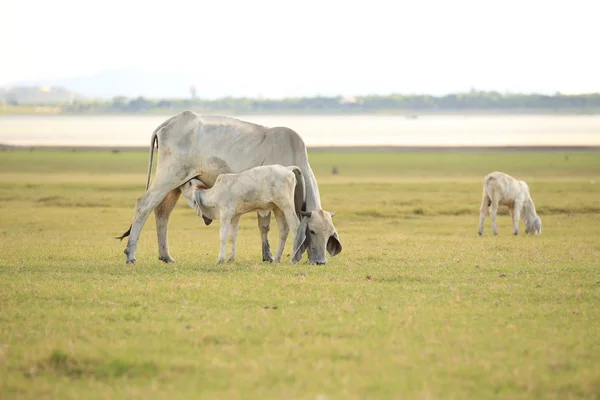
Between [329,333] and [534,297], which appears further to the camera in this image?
[534,297]

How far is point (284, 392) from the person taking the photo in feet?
24.5

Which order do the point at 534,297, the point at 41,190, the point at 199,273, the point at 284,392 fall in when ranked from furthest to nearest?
the point at 41,190 → the point at 199,273 → the point at 534,297 → the point at 284,392

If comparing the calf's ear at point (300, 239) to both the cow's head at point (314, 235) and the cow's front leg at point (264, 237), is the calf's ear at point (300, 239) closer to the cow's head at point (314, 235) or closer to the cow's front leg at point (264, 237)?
the cow's head at point (314, 235)

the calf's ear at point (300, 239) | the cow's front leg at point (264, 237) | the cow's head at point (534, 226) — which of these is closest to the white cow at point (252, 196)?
the calf's ear at point (300, 239)

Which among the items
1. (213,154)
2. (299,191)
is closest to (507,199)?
(299,191)

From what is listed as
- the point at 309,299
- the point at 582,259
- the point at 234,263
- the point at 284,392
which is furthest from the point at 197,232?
the point at 284,392

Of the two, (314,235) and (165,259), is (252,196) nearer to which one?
(314,235)

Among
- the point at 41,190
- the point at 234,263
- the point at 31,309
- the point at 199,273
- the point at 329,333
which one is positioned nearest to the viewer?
the point at 329,333

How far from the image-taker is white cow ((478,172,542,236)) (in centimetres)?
2303

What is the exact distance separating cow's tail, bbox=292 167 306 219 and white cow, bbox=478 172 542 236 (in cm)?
840

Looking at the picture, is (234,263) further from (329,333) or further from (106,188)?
(106,188)

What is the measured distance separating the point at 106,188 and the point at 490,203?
18.7m

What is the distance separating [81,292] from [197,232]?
12.3 metres

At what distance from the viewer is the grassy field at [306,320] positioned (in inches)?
308
